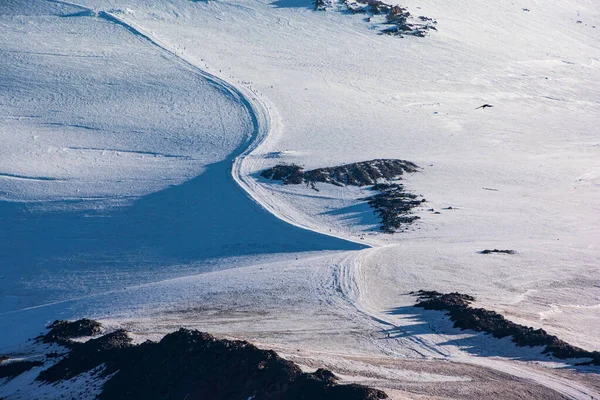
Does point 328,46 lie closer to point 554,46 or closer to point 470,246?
point 554,46

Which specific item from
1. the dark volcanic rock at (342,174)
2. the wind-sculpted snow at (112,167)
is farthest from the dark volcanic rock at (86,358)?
the dark volcanic rock at (342,174)

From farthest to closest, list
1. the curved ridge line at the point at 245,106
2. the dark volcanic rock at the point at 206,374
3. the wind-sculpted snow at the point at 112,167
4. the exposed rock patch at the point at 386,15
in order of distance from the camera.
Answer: the exposed rock patch at the point at 386,15
the curved ridge line at the point at 245,106
the wind-sculpted snow at the point at 112,167
the dark volcanic rock at the point at 206,374

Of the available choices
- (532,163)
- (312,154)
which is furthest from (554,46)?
(312,154)

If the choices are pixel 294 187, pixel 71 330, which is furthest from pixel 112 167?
pixel 71 330

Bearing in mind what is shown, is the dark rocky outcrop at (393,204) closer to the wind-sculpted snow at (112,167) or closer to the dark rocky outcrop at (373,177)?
the dark rocky outcrop at (373,177)

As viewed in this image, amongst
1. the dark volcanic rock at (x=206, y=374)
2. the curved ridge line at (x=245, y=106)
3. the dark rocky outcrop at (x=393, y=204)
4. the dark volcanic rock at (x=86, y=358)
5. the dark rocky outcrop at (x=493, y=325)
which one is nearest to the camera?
the dark volcanic rock at (x=206, y=374)

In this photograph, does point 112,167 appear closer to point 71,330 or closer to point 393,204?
point 393,204
